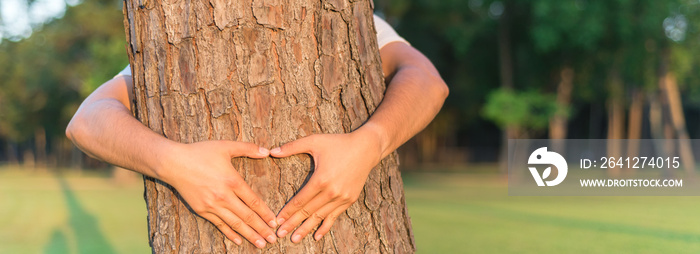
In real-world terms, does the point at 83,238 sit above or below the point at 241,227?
below

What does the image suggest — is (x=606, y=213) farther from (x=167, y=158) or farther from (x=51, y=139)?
(x=51, y=139)

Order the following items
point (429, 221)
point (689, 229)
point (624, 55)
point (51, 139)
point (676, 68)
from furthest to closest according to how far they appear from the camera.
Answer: point (51, 139), point (676, 68), point (624, 55), point (429, 221), point (689, 229)

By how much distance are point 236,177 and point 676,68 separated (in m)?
27.0

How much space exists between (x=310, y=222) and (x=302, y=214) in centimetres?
4

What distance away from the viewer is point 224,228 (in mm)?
1718

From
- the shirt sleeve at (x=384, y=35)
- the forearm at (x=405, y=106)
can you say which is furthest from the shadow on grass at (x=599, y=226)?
the forearm at (x=405, y=106)

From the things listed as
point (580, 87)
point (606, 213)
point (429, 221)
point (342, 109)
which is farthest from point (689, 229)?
point (580, 87)

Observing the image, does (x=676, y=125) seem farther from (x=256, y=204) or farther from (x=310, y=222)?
(x=256, y=204)

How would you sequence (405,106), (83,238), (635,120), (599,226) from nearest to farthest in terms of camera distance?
1. (405,106)
2. (83,238)
3. (599,226)
4. (635,120)

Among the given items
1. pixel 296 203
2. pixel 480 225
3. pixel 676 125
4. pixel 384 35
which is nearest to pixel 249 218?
pixel 296 203

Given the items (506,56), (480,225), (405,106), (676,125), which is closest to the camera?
(405,106)

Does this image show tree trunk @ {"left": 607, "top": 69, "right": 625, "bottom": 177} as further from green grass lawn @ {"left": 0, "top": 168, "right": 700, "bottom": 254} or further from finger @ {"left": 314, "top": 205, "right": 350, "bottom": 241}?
finger @ {"left": 314, "top": 205, "right": 350, "bottom": 241}

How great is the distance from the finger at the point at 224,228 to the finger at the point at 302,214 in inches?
4.7

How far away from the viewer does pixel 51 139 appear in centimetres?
5662
